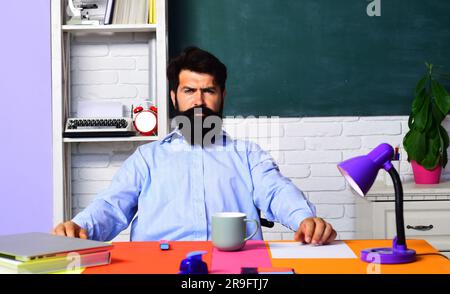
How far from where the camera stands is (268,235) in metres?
3.46

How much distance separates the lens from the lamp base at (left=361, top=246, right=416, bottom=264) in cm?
141

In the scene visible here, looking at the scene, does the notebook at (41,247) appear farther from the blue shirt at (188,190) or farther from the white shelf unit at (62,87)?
the white shelf unit at (62,87)

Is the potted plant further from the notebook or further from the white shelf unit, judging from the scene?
the notebook

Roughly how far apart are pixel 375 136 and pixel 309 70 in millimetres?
512

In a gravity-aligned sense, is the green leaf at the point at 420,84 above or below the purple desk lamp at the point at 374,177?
above

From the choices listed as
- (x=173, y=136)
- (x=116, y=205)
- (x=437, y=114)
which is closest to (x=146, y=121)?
(x=173, y=136)

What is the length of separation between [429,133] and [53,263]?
233 centimetres

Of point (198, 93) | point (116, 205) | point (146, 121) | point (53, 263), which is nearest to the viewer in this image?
point (53, 263)

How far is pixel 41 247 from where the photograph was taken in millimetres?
1390

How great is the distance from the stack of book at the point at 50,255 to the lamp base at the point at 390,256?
1.93ft

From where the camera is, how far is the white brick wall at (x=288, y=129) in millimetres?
3438

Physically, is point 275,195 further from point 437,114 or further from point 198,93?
point 437,114

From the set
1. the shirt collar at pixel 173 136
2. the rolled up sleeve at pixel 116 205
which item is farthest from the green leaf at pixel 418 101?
the rolled up sleeve at pixel 116 205

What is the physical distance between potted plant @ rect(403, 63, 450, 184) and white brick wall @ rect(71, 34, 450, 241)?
0.24 m
